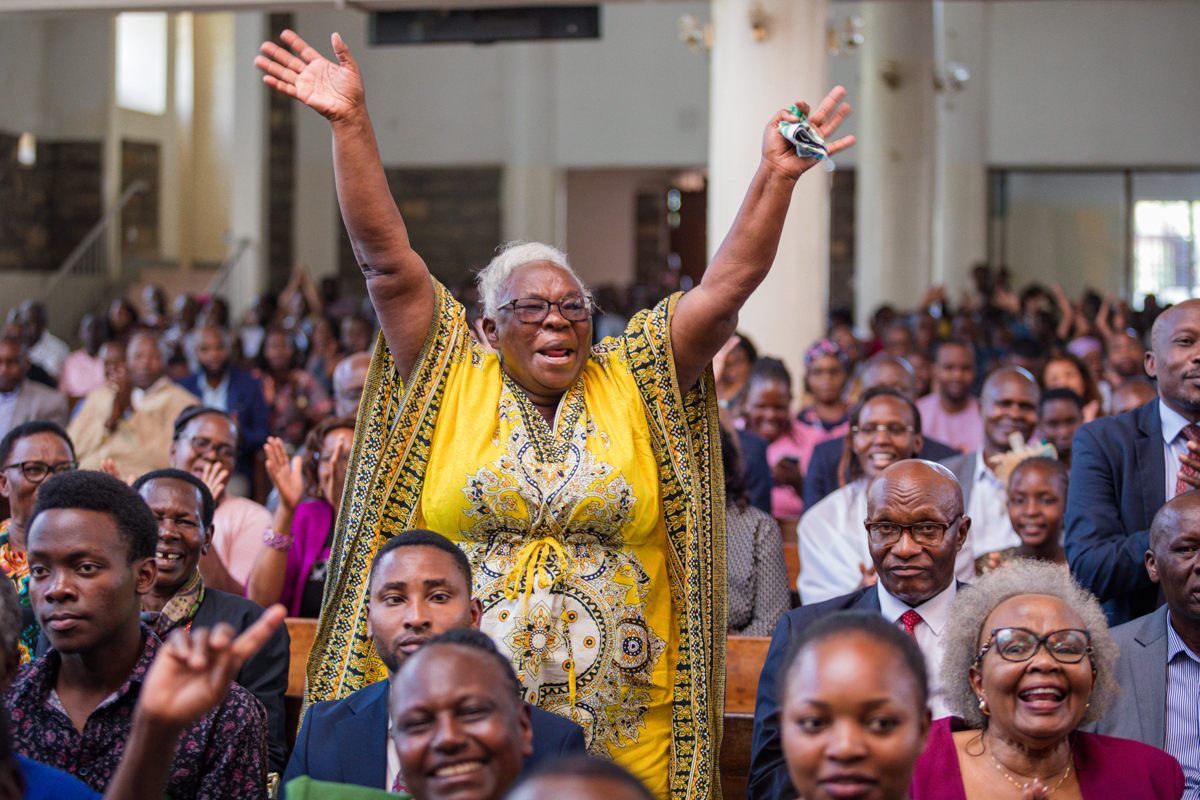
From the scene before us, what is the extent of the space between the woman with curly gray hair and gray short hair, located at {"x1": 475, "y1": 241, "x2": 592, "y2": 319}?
1.04m

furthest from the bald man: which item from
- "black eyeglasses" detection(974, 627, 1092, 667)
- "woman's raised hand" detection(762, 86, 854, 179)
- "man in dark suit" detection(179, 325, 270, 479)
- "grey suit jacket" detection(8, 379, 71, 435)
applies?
"grey suit jacket" detection(8, 379, 71, 435)

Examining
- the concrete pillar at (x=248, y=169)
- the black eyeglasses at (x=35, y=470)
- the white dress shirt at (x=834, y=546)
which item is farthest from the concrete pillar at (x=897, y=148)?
the black eyeglasses at (x=35, y=470)

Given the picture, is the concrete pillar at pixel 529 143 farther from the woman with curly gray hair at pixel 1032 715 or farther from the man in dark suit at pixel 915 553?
the woman with curly gray hair at pixel 1032 715

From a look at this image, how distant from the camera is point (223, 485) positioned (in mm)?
3980

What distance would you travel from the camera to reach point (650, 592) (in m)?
2.58

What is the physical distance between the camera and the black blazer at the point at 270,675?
291 centimetres

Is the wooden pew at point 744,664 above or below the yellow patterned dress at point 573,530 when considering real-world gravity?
below

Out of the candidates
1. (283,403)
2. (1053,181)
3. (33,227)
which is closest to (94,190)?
(33,227)

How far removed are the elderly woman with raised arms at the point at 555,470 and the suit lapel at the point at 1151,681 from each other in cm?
89

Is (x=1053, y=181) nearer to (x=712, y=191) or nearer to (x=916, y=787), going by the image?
(x=712, y=191)

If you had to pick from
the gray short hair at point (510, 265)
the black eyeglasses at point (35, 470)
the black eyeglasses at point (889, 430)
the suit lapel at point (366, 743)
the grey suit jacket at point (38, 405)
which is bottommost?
the suit lapel at point (366, 743)

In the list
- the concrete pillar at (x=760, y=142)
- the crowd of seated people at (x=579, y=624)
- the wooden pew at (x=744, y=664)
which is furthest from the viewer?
the concrete pillar at (x=760, y=142)

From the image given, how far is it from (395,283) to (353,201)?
7.1 inches

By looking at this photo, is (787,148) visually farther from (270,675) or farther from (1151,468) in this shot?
(270,675)
